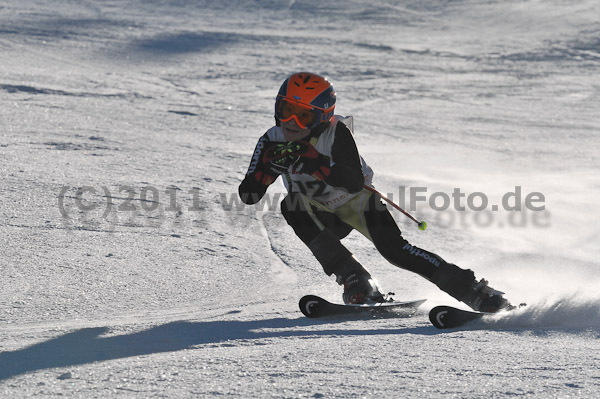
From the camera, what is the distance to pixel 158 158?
7.45m

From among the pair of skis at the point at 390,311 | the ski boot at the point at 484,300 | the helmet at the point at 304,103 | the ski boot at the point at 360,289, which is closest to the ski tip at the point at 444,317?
the pair of skis at the point at 390,311

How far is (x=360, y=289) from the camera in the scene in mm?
4074

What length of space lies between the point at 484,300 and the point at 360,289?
65 centimetres

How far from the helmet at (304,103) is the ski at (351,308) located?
960mm

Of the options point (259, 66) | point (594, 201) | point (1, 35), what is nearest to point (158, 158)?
point (594, 201)

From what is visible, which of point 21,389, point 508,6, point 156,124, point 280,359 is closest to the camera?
point 21,389

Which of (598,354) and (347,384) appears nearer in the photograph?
(347,384)

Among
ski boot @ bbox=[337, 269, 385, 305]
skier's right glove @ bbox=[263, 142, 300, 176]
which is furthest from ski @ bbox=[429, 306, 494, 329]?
skier's right glove @ bbox=[263, 142, 300, 176]

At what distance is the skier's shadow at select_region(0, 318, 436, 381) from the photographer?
2.71m

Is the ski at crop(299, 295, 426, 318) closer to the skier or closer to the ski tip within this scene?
the skier

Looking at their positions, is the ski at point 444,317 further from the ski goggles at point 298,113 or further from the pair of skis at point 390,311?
the ski goggles at point 298,113

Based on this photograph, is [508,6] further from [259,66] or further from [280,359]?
[280,359]

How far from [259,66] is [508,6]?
28.3 ft

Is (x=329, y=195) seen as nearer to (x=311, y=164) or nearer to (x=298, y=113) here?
(x=311, y=164)
